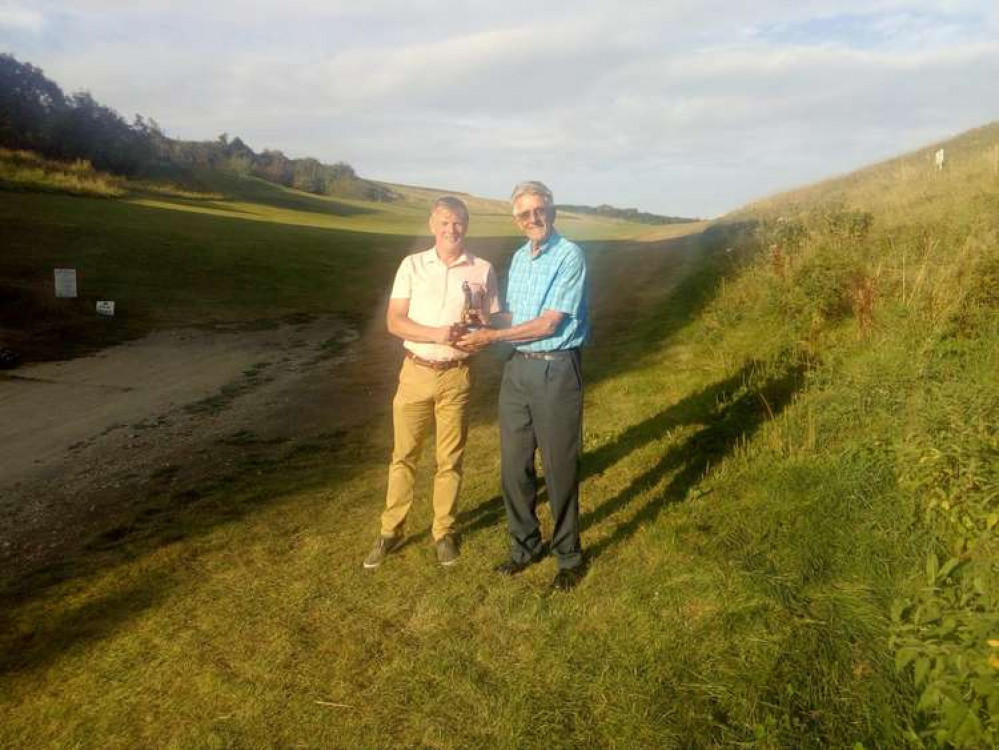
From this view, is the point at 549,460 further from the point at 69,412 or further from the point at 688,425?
the point at 69,412

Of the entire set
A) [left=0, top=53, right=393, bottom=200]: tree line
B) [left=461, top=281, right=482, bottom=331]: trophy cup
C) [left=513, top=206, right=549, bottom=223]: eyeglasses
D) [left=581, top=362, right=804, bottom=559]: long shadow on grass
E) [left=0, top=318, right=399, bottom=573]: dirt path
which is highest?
[left=0, top=53, right=393, bottom=200]: tree line

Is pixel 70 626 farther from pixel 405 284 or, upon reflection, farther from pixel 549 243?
pixel 549 243

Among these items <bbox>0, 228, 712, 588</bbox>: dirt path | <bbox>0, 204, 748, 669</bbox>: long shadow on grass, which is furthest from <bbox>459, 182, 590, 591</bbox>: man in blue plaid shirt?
<bbox>0, 228, 712, 588</bbox>: dirt path

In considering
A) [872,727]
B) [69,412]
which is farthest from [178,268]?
[872,727]

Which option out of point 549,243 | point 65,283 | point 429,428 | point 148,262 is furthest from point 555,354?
point 148,262

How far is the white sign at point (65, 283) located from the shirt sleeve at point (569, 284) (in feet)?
44.1

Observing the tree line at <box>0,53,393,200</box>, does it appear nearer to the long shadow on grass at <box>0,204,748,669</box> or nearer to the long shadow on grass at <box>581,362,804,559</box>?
the long shadow on grass at <box>0,204,748,669</box>

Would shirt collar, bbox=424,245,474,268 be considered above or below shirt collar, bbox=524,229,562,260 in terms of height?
below

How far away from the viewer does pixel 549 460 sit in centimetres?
418

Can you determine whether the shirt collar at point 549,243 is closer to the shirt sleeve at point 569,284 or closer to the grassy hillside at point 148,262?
the shirt sleeve at point 569,284

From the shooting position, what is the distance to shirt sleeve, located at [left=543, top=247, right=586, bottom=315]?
13.1 ft

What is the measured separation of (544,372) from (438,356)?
2.17 feet

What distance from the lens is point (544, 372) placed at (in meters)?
4.10

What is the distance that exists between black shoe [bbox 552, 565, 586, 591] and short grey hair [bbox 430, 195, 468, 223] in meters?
2.12
